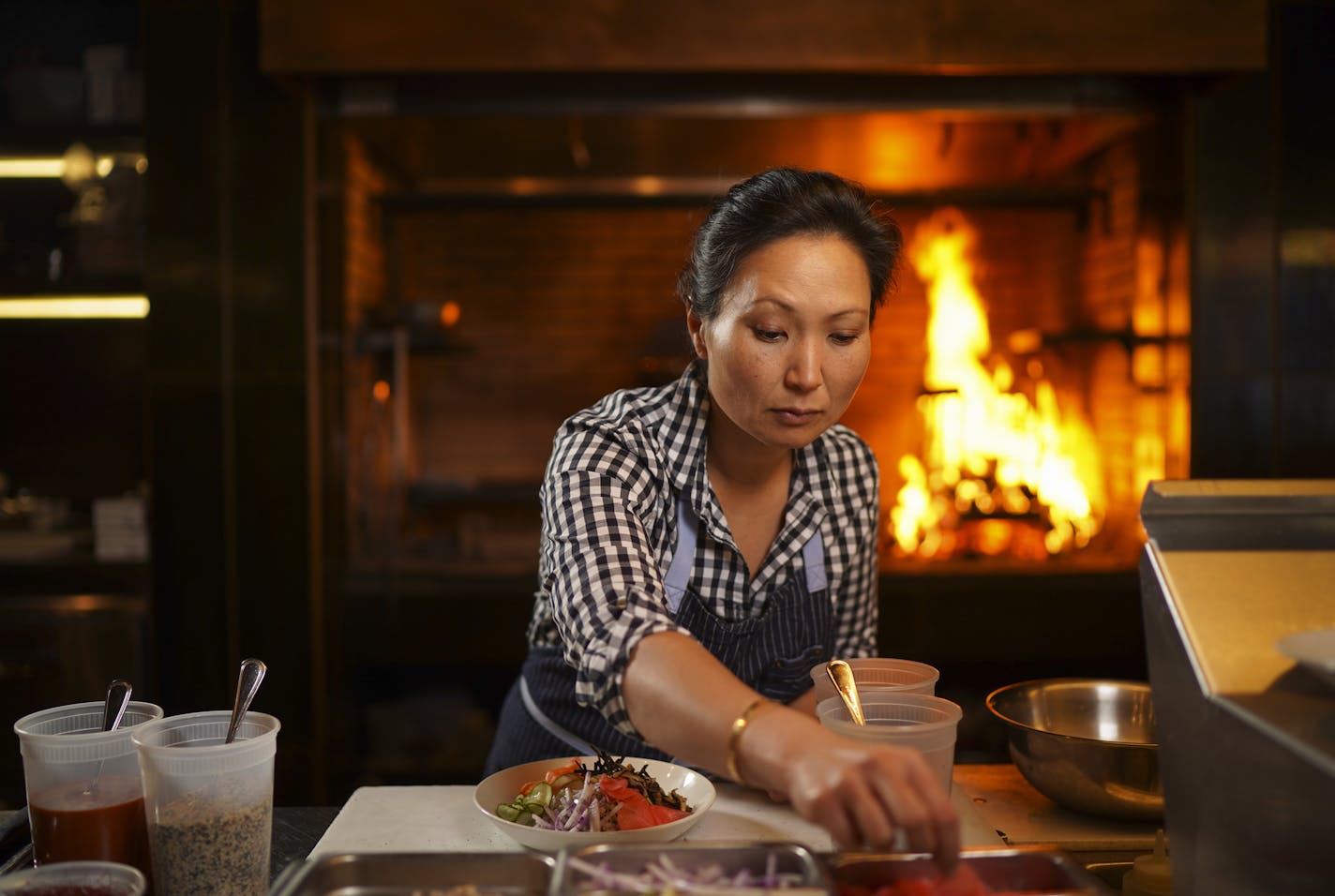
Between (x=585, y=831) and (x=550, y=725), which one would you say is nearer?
(x=585, y=831)

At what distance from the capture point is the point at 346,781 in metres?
3.34

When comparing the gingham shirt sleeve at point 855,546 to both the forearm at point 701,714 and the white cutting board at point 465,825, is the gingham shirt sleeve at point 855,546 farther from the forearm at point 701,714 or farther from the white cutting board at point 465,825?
the forearm at point 701,714

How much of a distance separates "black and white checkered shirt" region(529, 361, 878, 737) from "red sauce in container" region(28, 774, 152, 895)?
1.64 ft

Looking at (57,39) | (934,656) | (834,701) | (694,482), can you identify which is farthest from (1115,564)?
(57,39)

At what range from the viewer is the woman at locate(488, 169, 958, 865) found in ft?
3.30

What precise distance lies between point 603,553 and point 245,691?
450 millimetres

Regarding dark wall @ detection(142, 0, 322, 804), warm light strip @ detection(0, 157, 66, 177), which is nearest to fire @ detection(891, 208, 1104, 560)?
dark wall @ detection(142, 0, 322, 804)

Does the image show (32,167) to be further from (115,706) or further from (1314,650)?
(1314,650)

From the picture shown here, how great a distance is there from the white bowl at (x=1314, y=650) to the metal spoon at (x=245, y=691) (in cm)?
104

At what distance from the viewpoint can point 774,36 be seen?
3000 mm

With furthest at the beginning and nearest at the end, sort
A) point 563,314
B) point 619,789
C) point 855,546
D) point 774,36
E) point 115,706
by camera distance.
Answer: point 563,314
point 774,36
point 855,546
point 619,789
point 115,706

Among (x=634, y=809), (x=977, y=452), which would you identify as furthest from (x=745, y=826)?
(x=977, y=452)

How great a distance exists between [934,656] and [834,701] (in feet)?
7.17

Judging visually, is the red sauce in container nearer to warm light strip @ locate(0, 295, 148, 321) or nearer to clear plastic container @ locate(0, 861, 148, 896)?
clear plastic container @ locate(0, 861, 148, 896)
